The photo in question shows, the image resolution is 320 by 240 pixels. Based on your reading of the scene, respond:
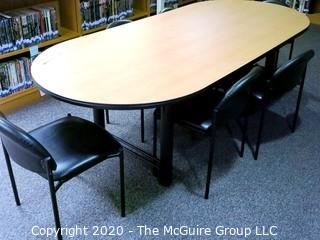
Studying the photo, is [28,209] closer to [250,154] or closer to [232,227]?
[232,227]

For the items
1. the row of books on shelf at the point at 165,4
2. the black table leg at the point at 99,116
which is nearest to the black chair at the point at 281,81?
the black table leg at the point at 99,116

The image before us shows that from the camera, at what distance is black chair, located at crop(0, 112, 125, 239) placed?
146cm

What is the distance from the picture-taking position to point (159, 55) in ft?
6.86

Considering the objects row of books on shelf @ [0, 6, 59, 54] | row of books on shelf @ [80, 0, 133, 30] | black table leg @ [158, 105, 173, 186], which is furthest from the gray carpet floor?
row of books on shelf @ [80, 0, 133, 30]

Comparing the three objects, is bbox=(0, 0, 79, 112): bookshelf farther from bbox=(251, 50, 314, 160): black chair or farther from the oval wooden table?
bbox=(251, 50, 314, 160): black chair

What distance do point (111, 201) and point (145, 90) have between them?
0.72m

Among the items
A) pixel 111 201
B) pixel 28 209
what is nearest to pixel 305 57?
pixel 111 201

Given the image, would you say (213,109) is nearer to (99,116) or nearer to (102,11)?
(99,116)

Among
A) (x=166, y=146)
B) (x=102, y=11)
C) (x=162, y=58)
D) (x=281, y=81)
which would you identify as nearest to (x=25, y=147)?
(x=166, y=146)

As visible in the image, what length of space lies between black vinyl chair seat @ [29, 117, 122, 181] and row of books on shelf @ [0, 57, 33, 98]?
117 cm

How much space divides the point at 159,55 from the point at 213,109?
1.47ft

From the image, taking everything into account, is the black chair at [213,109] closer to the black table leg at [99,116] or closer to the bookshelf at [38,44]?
the black table leg at [99,116]

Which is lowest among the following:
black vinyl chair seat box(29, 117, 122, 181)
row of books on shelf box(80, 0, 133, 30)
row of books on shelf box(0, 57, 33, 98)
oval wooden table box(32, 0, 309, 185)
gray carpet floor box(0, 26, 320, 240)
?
gray carpet floor box(0, 26, 320, 240)

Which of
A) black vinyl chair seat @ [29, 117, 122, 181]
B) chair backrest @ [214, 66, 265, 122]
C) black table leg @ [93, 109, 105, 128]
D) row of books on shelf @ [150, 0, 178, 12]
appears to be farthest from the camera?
row of books on shelf @ [150, 0, 178, 12]
